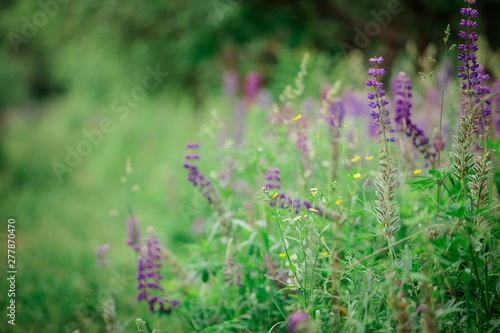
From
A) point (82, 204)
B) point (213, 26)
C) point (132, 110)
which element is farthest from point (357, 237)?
point (132, 110)

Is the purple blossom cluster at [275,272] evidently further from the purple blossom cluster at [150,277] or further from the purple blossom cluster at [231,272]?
the purple blossom cluster at [150,277]

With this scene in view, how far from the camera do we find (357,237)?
57.3 inches

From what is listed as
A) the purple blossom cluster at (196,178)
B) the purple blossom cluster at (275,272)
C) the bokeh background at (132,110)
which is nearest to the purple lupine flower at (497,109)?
the bokeh background at (132,110)

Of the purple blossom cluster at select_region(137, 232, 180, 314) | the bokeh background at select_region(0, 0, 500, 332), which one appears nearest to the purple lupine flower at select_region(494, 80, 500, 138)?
the bokeh background at select_region(0, 0, 500, 332)

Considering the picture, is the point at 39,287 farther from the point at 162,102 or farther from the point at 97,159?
the point at 162,102

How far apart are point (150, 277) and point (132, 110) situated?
286 inches

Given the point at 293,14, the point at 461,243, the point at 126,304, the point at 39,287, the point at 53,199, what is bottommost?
the point at 53,199

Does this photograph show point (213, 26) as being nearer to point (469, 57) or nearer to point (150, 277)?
point (150, 277)

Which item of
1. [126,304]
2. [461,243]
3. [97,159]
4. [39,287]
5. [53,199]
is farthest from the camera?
[97,159]

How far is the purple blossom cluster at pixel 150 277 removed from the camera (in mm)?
1973

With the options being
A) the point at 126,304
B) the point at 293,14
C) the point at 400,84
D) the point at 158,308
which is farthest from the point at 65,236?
the point at 293,14

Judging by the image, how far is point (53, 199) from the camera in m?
5.41

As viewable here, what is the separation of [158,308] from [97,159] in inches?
215

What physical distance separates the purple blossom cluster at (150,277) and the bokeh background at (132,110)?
401 mm
